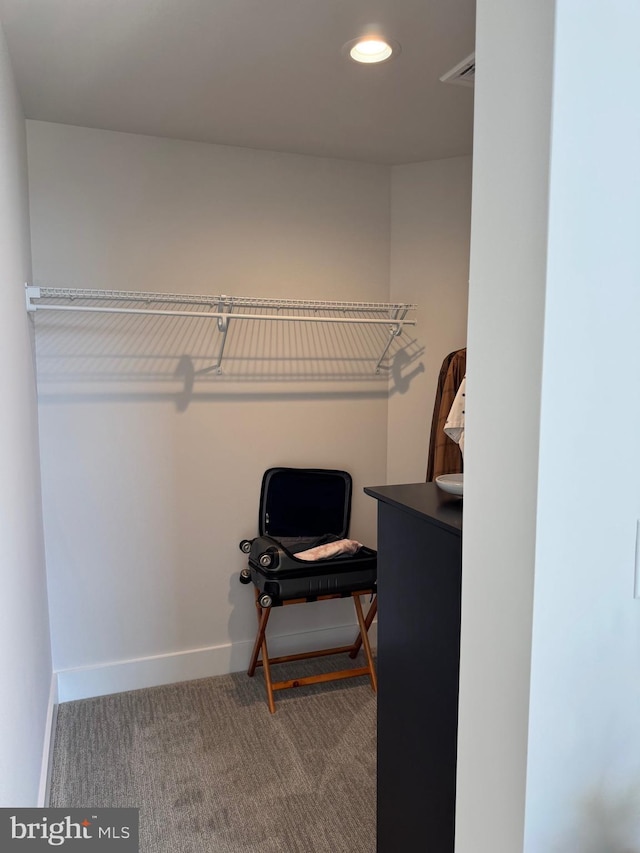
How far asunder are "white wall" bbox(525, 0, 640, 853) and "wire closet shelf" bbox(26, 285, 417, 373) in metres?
1.81

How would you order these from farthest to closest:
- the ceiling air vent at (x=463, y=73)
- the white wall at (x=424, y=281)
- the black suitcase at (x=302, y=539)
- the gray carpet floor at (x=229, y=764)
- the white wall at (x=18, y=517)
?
the white wall at (x=424, y=281), the black suitcase at (x=302, y=539), the gray carpet floor at (x=229, y=764), the ceiling air vent at (x=463, y=73), the white wall at (x=18, y=517)

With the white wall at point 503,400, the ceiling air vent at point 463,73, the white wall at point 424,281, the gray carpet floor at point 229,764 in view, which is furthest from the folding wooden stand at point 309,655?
the ceiling air vent at point 463,73

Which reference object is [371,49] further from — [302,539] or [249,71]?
[302,539]

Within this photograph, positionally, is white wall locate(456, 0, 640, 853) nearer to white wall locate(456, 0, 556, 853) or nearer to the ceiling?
white wall locate(456, 0, 556, 853)

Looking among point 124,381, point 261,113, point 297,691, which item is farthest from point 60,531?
point 261,113

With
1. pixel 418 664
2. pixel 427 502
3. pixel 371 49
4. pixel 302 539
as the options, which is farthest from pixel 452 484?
pixel 302 539

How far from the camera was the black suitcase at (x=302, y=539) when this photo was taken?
9.16 feet

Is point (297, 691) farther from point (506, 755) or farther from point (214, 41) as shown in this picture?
point (214, 41)

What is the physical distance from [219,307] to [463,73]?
146 cm

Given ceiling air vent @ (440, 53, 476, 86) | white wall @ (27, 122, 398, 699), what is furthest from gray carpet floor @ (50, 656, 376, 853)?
ceiling air vent @ (440, 53, 476, 86)

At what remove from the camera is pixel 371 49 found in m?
2.02

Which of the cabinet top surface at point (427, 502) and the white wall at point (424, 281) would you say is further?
the white wall at point (424, 281)

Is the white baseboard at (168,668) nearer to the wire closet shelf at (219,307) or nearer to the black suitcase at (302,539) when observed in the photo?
the black suitcase at (302,539)

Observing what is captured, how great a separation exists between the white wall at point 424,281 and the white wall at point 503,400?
85.4 inches
